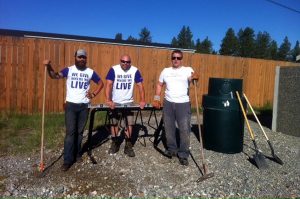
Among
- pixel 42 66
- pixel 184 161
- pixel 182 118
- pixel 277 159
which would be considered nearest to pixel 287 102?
pixel 277 159

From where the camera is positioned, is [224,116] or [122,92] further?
[224,116]

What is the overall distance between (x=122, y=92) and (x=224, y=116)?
6.44 feet

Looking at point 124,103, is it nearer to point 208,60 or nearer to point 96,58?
point 96,58

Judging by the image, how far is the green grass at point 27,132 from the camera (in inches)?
290

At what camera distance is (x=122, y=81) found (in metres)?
6.61

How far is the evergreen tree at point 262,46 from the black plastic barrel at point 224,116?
207 ft

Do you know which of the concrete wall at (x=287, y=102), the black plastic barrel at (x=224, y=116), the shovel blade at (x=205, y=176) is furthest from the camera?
the concrete wall at (x=287, y=102)

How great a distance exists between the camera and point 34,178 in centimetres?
561

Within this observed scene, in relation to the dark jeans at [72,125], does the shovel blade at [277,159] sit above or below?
below

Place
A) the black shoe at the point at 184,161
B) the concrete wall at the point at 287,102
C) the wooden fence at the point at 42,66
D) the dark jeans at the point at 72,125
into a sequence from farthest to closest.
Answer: the wooden fence at the point at 42,66
the concrete wall at the point at 287,102
the black shoe at the point at 184,161
the dark jeans at the point at 72,125

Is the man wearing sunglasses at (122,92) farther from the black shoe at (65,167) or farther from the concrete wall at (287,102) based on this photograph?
the concrete wall at (287,102)

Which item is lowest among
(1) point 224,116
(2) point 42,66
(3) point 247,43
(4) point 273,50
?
(1) point 224,116

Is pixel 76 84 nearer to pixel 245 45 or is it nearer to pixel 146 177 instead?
pixel 146 177

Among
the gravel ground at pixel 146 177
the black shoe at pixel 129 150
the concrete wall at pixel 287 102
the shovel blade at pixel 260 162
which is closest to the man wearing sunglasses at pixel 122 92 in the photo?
the black shoe at pixel 129 150
